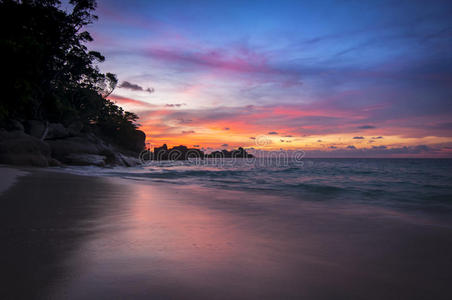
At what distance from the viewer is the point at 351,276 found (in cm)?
182

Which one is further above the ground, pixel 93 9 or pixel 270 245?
pixel 93 9

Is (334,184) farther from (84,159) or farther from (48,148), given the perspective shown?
(48,148)

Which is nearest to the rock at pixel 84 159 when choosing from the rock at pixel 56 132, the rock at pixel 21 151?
the rock at pixel 21 151

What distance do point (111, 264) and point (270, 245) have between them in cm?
144

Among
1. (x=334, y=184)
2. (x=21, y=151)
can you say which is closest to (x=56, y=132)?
(x=21, y=151)

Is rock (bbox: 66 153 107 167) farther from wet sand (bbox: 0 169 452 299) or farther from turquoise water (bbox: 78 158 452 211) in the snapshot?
wet sand (bbox: 0 169 452 299)

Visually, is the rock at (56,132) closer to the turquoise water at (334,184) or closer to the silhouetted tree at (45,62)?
the silhouetted tree at (45,62)

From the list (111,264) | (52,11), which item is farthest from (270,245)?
(52,11)

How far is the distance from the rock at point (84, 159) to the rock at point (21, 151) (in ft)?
7.93

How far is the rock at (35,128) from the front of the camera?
19.5 metres

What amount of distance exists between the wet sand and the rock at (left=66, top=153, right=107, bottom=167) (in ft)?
51.0

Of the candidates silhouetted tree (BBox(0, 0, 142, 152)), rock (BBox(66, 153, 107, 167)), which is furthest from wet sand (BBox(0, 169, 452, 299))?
rock (BBox(66, 153, 107, 167))

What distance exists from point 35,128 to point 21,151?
7.17 meters

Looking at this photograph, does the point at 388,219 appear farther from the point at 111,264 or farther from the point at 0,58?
the point at 0,58
